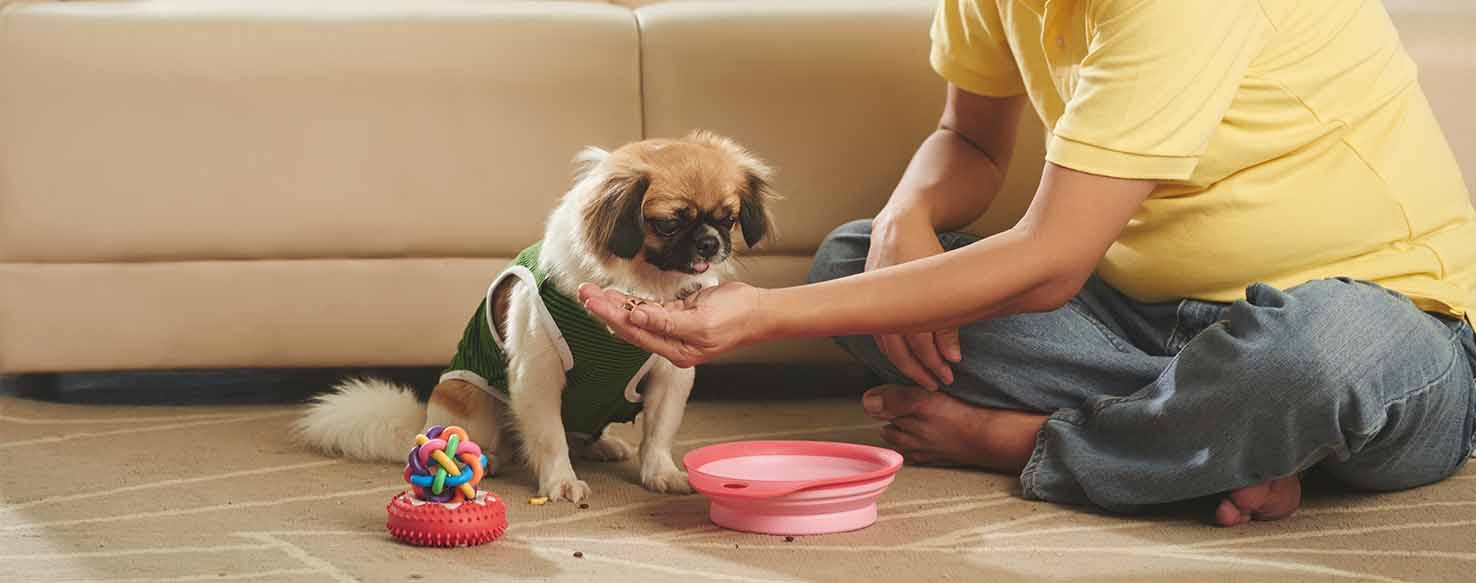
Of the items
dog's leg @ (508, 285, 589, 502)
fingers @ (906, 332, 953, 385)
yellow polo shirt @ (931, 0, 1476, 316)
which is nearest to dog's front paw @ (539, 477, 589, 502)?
dog's leg @ (508, 285, 589, 502)

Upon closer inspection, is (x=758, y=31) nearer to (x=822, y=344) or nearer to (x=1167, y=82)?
(x=822, y=344)

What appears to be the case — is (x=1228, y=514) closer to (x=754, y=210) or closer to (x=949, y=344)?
(x=949, y=344)

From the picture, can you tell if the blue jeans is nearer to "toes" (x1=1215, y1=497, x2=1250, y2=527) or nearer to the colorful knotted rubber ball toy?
"toes" (x1=1215, y1=497, x2=1250, y2=527)

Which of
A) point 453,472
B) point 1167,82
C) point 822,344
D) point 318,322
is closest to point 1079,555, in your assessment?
point 1167,82

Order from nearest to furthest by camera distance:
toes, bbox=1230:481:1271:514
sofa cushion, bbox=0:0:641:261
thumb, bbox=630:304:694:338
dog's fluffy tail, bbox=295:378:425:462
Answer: thumb, bbox=630:304:694:338
toes, bbox=1230:481:1271:514
dog's fluffy tail, bbox=295:378:425:462
sofa cushion, bbox=0:0:641:261

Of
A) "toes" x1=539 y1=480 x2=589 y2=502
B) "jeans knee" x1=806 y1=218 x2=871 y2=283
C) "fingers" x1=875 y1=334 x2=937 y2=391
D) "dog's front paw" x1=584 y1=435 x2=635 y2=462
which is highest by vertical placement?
"jeans knee" x1=806 y1=218 x2=871 y2=283

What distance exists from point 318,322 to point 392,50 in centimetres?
41

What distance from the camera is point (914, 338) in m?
1.85

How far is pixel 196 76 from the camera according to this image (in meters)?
2.20

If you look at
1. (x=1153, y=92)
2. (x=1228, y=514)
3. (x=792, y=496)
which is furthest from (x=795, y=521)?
(x=1153, y=92)

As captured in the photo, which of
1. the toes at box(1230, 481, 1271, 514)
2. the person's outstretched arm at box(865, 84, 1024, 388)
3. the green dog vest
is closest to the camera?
the toes at box(1230, 481, 1271, 514)

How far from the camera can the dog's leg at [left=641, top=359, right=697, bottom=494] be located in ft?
6.01

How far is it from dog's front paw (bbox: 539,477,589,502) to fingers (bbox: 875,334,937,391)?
1.29ft

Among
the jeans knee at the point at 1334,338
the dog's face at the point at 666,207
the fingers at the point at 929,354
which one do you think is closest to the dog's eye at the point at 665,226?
the dog's face at the point at 666,207
